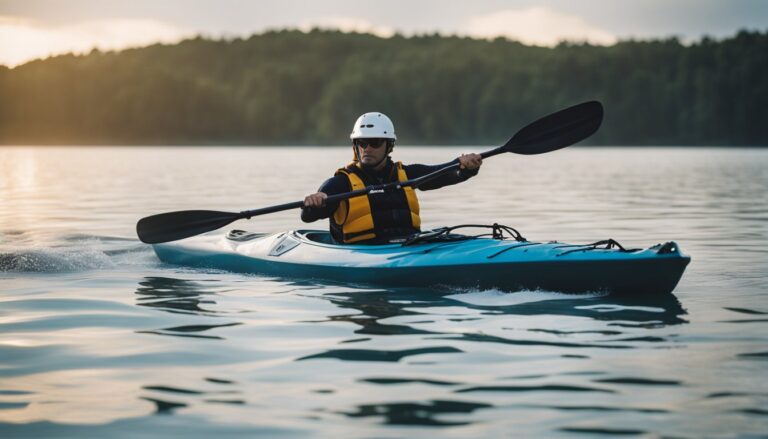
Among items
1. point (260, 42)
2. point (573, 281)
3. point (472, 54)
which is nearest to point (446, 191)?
point (573, 281)

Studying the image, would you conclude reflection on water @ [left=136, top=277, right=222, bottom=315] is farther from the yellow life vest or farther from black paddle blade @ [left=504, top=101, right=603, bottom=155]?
black paddle blade @ [left=504, top=101, right=603, bottom=155]

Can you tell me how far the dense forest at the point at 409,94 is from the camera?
79.8m

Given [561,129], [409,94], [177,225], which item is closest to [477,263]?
[561,129]

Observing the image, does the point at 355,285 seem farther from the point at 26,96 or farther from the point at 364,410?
the point at 26,96

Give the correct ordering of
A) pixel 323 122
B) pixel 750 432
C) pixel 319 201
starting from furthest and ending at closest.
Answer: pixel 323 122, pixel 319 201, pixel 750 432

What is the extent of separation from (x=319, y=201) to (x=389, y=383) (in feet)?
10.5

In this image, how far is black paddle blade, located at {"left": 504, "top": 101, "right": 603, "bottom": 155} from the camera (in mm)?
8531

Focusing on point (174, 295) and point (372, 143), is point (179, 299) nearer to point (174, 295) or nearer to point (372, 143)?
point (174, 295)

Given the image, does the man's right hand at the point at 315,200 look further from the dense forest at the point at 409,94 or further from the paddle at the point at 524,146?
the dense forest at the point at 409,94

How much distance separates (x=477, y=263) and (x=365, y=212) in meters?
1.19

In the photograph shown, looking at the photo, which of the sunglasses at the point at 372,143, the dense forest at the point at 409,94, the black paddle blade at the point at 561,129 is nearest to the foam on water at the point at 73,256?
the sunglasses at the point at 372,143

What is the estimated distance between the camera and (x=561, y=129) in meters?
8.59

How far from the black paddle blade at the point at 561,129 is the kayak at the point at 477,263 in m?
1.19

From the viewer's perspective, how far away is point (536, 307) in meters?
6.54
